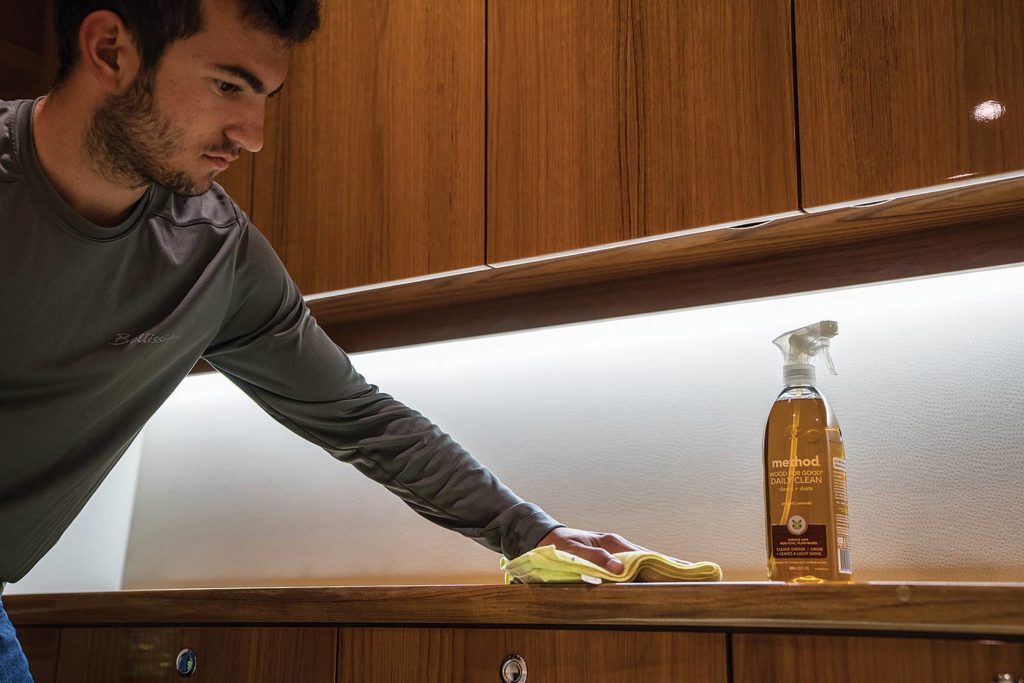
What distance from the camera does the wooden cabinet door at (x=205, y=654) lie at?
1274 mm

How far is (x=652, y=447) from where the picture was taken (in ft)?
5.39

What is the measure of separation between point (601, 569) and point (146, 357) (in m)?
0.62

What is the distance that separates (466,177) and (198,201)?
1.32ft

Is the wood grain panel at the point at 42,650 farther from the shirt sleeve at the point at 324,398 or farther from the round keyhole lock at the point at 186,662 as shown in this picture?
the shirt sleeve at the point at 324,398

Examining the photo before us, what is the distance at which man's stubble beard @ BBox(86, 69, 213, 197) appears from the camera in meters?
1.18

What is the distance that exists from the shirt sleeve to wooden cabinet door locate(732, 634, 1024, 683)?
0.42 metres

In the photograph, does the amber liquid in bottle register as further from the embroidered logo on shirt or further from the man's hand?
the embroidered logo on shirt

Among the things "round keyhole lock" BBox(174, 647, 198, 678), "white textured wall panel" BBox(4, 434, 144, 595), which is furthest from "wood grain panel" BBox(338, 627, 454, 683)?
"white textured wall panel" BBox(4, 434, 144, 595)

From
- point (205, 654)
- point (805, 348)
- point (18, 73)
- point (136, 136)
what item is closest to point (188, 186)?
point (136, 136)

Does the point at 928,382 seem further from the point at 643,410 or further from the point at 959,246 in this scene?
the point at 643,410

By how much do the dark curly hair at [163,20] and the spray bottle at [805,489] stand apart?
0.71m

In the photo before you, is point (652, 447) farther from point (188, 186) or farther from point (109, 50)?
point (109, 50)

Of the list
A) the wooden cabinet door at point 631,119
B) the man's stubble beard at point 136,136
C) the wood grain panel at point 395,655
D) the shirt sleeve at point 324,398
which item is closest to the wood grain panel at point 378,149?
the wooden cabinet door at point 631,119

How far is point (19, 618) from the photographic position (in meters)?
1.57
